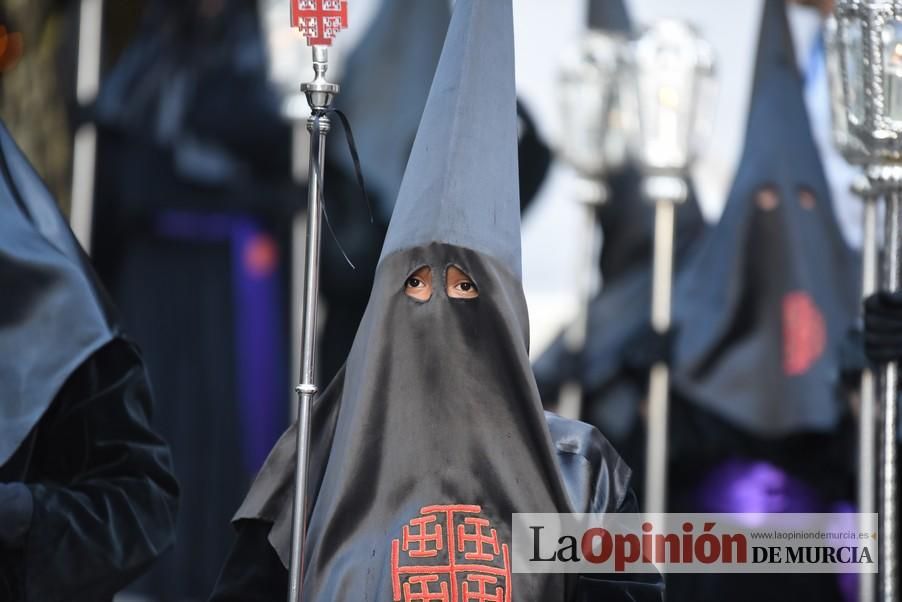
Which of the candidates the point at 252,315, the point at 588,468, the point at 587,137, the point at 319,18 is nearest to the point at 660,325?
the point at 587,137

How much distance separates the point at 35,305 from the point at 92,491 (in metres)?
0.44

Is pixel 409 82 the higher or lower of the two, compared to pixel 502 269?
higher

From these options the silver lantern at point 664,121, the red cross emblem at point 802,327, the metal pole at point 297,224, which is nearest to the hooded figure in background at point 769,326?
the red cross emblem at point 802,327

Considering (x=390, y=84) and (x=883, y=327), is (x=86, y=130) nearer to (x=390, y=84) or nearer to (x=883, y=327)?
(x=390, y=84)

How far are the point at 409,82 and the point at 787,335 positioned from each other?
1.86 metres

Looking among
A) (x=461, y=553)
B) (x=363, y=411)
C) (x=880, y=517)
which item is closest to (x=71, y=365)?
(x=363, y=411)

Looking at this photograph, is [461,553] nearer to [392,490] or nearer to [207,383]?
[392,490]

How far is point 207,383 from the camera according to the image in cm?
697

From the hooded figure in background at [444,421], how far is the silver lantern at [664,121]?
2747 mm

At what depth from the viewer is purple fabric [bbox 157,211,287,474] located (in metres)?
7.05

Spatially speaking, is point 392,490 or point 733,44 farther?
point 733,44

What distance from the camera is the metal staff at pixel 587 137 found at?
6.73m

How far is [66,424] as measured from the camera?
3.82m

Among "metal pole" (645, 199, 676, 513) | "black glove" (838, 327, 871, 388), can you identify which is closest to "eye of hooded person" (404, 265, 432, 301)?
"black glove" (838, 327, 871, 388)
